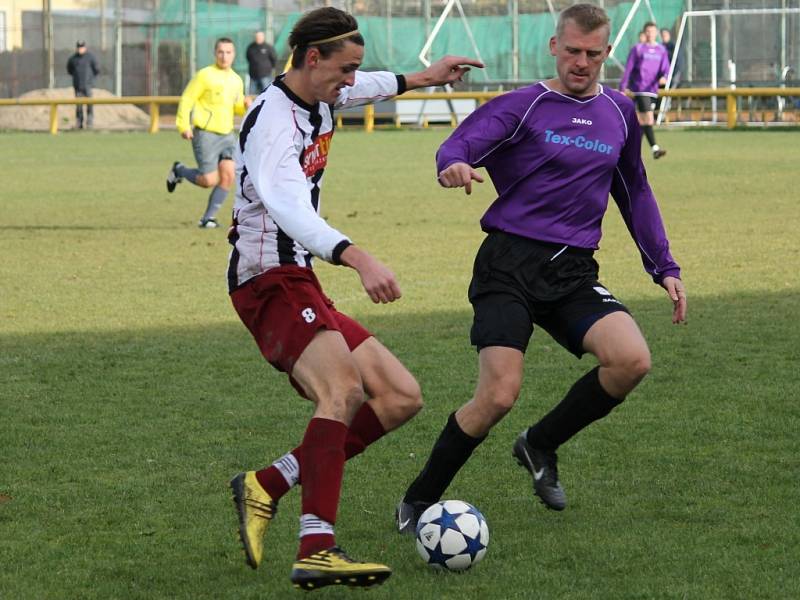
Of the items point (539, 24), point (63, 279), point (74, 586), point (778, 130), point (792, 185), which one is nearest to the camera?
point (74, 586)

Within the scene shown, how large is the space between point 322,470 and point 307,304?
0.58 metres

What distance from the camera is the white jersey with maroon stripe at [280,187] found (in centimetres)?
449

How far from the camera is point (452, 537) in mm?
4703

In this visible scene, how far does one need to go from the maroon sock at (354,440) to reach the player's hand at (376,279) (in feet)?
2.86

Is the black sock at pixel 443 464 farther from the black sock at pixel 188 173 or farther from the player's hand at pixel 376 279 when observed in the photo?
the black sock at pixel 188 173

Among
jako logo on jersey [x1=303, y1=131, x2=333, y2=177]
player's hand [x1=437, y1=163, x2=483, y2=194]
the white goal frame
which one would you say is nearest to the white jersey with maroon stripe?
jako logo on jersey [x1=303, y1=131, x2=333, y2=177]

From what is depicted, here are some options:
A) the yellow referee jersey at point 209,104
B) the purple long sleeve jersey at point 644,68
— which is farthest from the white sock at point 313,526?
the purple long sleeve jersey at point 644,68

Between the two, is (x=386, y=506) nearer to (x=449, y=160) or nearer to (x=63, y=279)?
(x=449, y=160)

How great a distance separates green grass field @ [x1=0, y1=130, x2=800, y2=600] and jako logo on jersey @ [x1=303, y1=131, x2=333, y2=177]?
1298 millimetres

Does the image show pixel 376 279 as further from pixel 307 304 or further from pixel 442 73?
pixel 442 73

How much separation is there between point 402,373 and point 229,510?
0.94 meters

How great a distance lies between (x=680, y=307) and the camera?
567 cm

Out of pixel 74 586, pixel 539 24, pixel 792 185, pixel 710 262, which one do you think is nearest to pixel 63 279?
pixel 710 262

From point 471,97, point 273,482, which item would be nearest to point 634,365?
point 273,482
